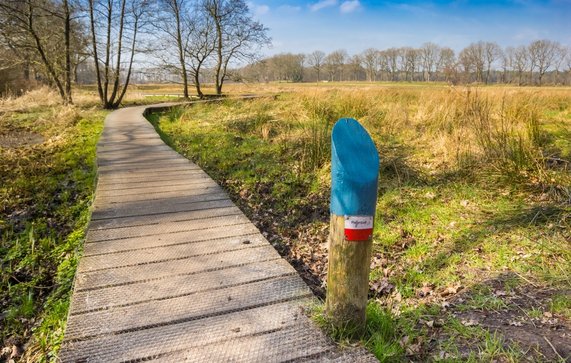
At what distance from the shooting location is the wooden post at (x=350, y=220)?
5.32 feet

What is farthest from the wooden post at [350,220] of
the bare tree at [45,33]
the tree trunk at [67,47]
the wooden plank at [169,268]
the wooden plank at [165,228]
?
the tree trunk at [67,47]

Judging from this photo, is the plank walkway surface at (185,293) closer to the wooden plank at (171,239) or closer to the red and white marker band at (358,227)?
the wooden plank at (171,239)

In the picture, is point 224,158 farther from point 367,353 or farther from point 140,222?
point 367,353

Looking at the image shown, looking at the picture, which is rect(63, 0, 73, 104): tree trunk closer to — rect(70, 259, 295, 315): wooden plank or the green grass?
the green grass

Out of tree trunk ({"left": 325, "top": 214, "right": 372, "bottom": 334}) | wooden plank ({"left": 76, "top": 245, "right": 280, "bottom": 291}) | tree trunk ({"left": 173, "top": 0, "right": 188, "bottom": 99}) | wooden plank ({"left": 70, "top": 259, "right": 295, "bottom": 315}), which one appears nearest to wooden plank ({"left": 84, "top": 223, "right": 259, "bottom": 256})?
wooden plank ({"left": 76, "top": 245, "right": 280, "bottom": 291})

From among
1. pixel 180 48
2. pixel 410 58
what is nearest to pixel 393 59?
pixel 410 58

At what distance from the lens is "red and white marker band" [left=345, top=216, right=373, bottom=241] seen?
1658 mm

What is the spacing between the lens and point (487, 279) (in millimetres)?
2471

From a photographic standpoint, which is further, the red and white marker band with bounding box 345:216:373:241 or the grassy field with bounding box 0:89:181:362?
the grassy field with bounding box 0:89:181:362

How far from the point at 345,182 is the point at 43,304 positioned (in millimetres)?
2321

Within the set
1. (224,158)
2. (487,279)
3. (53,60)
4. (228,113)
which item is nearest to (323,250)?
(487,279)

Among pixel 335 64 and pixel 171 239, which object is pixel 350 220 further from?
pixel 335 64

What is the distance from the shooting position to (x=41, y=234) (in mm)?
3639

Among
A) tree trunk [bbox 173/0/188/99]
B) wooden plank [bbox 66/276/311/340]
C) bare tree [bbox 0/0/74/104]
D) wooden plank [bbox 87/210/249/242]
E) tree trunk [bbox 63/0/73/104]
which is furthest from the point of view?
tree trunk [bbox 173/0/188/99]
